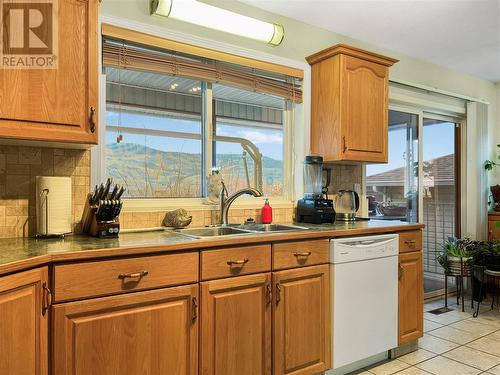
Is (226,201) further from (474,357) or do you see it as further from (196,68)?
(474,357)

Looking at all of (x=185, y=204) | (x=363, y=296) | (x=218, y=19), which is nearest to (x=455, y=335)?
(x=363, y=296)

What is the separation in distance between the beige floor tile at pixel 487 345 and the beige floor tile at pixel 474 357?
7 cm

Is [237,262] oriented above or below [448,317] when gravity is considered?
above

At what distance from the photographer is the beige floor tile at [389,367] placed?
2455 millimetres

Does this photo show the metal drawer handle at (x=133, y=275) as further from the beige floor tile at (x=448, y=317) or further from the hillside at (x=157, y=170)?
the beige floor tile at (x=448, y=317)

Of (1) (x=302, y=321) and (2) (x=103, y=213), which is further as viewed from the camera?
(1) (x=302, y=321)

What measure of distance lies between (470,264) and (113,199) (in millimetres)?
3372

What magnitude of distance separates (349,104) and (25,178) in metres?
2.16

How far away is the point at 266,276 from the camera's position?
204 cm

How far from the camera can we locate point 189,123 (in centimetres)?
265

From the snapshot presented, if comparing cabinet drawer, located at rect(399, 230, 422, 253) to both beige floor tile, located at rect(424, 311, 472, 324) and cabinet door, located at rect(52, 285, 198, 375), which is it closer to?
beige floor tile, located at rect(424, 311, 472, 324)

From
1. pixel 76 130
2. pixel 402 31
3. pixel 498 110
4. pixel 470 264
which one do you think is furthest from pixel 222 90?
pixel 498 110

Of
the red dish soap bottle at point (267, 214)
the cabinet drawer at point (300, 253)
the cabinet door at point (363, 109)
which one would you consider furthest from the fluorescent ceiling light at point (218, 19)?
the cabinet drawer at point (300, 253)

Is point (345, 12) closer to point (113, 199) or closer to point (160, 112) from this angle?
point (160, 112)
